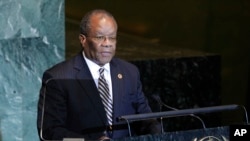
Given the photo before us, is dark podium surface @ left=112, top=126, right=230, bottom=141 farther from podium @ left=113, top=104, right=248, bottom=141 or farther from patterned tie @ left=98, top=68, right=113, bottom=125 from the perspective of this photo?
patterned tie @ left=98, top=68, right=113, bottom=125

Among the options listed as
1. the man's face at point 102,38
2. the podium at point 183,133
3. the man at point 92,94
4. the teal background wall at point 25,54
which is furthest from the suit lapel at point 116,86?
the teal background wall at point 25,54

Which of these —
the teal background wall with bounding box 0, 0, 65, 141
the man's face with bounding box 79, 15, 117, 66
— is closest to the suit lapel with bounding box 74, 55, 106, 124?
the man's face with bounding box 79, 15, 117, 66

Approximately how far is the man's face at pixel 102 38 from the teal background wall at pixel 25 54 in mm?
1697

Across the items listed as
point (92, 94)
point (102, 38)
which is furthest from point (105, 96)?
point (102, 38)

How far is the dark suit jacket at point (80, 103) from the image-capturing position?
3.51 meters

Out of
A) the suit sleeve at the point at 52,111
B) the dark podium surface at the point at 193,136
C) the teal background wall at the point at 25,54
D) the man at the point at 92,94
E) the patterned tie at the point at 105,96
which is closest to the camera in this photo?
the dark podium surface at the point at 193,136

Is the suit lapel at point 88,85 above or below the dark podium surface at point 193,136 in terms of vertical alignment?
above

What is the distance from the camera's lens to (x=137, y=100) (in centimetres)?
375

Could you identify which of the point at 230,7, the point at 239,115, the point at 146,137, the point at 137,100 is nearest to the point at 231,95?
the point at 239,115

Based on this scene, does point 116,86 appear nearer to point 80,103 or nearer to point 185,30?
point 80,103

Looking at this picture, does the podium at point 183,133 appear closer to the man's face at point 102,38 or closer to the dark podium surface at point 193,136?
the dark podium surface at point 193,136

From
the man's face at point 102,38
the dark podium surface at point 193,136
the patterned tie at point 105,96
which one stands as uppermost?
the man's face at point 102,38

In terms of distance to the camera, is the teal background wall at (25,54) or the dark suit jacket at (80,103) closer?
the dark suit jacket at (80,103)

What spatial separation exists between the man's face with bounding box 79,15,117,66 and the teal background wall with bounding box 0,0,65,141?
5.57 ft
